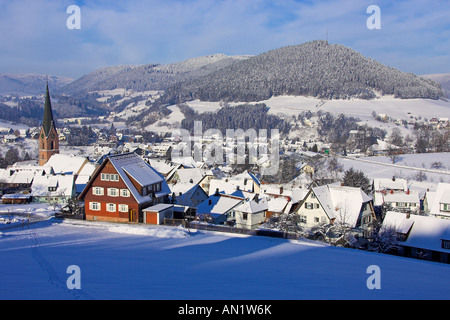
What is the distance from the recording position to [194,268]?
14.8m

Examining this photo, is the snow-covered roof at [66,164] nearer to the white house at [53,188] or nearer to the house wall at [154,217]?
the white house at [53,188]

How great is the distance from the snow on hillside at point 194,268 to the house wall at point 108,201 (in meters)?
4.65

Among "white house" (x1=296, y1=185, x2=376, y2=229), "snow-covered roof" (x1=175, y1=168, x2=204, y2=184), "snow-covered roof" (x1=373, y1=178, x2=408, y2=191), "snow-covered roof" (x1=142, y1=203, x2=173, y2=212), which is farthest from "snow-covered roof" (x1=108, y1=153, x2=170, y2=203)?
"snow-covered roof" (x1=373, y1=178, x2=408, y2=191)

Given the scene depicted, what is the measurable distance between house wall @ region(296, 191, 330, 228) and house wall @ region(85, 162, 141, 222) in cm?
1458

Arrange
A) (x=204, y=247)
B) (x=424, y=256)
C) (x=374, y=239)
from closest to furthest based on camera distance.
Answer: (x=204, y=247)
(x=424, y=256)
(x=374, y=239)

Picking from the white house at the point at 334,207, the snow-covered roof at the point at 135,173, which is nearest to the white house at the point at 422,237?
the white house at the point at 334,207

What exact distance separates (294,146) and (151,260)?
107 metres

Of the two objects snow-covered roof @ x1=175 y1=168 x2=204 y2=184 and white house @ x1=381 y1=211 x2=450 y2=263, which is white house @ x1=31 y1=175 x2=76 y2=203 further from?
white house @ x1=381 y1=211 x2=450 y2=263

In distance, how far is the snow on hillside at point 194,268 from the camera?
39.0 ft

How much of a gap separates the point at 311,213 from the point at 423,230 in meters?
8.81
